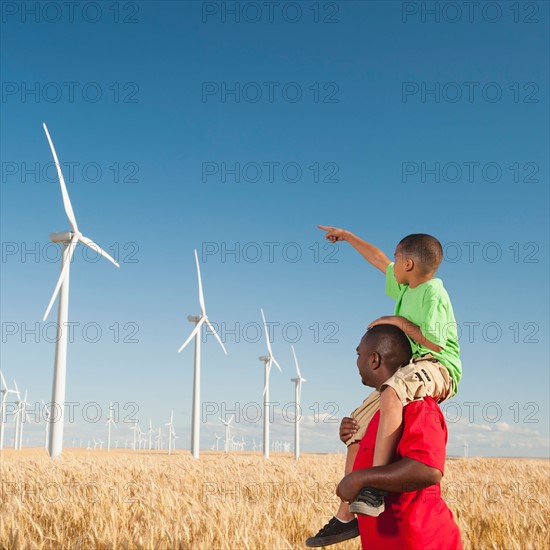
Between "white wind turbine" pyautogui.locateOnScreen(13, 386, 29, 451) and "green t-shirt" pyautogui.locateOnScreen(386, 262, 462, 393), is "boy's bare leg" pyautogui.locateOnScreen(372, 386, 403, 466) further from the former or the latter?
"white wind turbine" pyautogui.locateOnScreen(13, 386, 29, 451)

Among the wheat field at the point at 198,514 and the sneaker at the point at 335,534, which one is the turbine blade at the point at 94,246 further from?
the sneaker at the point at 335,534

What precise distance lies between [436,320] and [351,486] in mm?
1432

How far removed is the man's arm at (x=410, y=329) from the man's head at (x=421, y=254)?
17.6 inches

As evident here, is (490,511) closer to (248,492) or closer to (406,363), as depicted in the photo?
(248,492)

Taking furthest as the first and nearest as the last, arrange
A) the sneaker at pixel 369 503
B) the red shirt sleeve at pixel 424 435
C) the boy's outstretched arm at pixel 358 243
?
the boy's outstretched arm at pixel 358 243 → the red shirt sleeve at pixel 424 435 → the sneaker at pixel 369 503

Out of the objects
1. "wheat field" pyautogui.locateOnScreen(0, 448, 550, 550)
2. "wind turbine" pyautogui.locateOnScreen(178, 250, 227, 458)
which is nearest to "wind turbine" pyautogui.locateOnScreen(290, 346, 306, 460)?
"wind turbine" pyautogui.locateOnScreen(178, 250, 227, 458)

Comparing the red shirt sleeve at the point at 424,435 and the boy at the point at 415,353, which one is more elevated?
the boy at the point at 415,353

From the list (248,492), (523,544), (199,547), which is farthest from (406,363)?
(248,492)

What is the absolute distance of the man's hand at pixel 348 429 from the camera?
4.75 m

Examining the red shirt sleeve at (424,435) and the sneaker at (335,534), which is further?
the sneaker at (335,534)

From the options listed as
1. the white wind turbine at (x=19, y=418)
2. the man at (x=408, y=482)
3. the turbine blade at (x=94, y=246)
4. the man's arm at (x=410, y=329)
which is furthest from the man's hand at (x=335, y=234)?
the white wind turbine at (x=19, y=418)

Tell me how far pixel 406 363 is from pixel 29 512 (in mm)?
5803

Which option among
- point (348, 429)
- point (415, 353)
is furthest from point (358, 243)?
point (348, 429)

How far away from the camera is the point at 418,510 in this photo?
3891 mm
